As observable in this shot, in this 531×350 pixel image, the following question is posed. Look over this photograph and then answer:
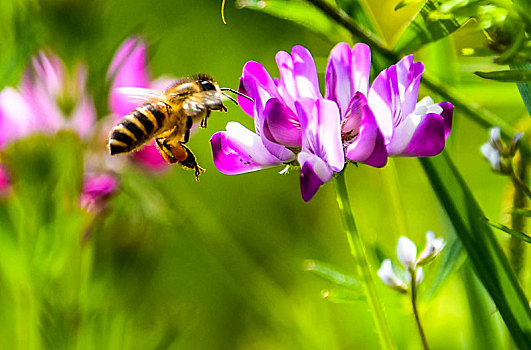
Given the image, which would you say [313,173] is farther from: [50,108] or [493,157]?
[50,108]

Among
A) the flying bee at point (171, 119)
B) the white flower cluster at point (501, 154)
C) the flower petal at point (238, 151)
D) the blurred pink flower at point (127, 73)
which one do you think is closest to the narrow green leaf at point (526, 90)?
the white flower cluster at point (501, 154)

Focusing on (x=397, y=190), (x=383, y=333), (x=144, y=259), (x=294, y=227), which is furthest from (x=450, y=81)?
(x=294, y=227)

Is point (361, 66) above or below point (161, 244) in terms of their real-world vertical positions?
above

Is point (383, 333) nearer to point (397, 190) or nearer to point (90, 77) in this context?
point (397, 190)

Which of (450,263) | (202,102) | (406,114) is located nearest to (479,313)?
(450,263)

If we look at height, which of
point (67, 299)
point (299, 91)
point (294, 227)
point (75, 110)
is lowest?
point (294, 227)

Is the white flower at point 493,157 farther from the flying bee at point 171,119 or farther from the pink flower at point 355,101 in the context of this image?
the flying bee at point 171,119

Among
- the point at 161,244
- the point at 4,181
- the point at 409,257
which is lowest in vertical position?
the point at 161,244
